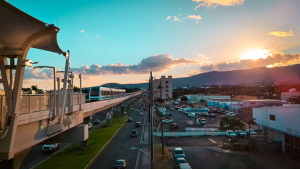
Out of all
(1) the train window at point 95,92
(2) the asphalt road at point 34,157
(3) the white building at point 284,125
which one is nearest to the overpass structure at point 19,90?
(2) the asphalt road at point 34,157

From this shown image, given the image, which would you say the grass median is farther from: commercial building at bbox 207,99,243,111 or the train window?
commercial building at bbox 207,99,243,111

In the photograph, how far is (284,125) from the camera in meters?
19.4

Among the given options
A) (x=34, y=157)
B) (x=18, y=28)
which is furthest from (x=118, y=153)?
(x=18, y=28)

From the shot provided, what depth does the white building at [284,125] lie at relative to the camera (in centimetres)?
1783

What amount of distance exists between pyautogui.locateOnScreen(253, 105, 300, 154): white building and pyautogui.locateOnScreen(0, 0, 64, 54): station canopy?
19.8 m

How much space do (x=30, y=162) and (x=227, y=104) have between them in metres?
49.1

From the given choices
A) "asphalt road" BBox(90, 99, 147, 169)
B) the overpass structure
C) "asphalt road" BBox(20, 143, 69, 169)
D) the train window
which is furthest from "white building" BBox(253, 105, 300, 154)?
"asphalt road" BBox(20, 143, 69, 169)

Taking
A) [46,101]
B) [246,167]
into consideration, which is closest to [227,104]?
[246,167]

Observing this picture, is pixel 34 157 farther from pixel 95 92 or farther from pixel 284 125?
pixel 284 125

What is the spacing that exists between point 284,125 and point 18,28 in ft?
72.6

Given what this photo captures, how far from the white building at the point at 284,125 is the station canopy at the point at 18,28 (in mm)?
19760

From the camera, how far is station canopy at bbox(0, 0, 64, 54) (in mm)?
5902

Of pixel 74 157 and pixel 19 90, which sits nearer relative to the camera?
pixel 19 90

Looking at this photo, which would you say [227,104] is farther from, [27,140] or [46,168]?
[27,140]
